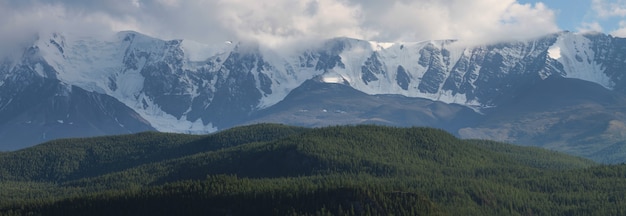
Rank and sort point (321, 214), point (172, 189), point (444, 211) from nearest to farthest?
point (321, 214)
point (444, 211)
point (172, 189)

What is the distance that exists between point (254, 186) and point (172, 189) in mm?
12945

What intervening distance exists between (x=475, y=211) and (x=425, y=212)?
29.1 meters

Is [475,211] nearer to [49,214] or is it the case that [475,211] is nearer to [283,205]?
[283,205]

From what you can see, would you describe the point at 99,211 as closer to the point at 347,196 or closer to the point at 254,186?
the point at 254,186

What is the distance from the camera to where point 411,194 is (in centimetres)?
17925

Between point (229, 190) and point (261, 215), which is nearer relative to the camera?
point (261, 215)

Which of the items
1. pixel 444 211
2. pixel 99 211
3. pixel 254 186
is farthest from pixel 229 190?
pixel 444 211

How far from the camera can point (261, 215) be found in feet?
569

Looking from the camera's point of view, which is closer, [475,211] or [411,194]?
[411,194]

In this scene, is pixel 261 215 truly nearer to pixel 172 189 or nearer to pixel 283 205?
pixel 283 205

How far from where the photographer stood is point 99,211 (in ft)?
608

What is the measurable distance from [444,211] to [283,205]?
23.8 meters

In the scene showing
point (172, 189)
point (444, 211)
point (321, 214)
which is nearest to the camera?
point (321, 214)

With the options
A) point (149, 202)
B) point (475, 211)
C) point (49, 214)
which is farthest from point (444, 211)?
point (49, 214)
